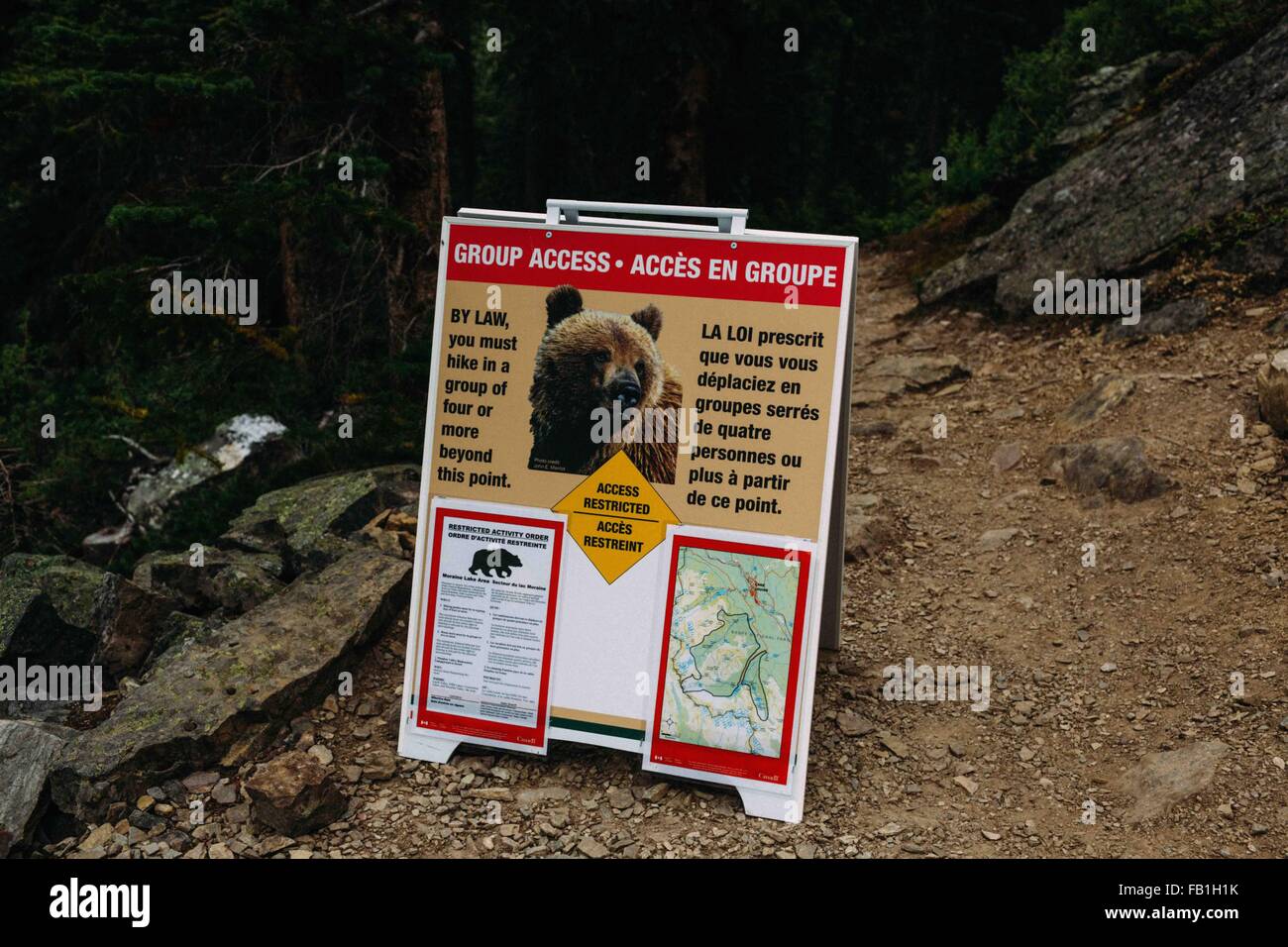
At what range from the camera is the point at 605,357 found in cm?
427

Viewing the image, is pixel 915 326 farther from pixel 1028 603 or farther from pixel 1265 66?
pixel 1028 603

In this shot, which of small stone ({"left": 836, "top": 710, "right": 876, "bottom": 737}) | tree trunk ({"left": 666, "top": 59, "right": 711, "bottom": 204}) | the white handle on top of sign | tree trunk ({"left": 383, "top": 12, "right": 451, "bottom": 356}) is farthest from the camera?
tree trunk ({"left": 666, "top": 59, "right": 711, "bottom": 204})

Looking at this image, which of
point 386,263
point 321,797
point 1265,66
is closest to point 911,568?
point 321,797

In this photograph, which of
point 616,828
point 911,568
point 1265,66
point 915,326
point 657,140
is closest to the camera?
point 616,828

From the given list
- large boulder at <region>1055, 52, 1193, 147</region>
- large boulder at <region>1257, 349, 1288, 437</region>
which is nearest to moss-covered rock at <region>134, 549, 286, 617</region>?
large boulder at <region>1257, 349, 1288, 437</region>

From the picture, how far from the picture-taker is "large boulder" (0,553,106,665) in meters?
5.64

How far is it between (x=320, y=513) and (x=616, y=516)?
2717mm

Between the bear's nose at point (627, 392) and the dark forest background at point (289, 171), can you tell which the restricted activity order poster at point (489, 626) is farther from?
the dark forest background at point (289, 171)

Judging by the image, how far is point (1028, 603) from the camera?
5.59m

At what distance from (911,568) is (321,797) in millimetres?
3522

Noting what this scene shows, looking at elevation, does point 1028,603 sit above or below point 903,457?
below

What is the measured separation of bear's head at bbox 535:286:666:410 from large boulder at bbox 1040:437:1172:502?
3340 millimetres

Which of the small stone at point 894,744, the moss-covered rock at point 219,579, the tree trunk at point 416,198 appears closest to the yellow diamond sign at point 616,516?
the small stone at point 894,744

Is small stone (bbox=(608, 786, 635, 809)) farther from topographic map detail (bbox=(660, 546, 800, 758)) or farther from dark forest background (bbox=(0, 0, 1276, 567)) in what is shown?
dark forest background (bbox=(0, 0, 1276, 567))
